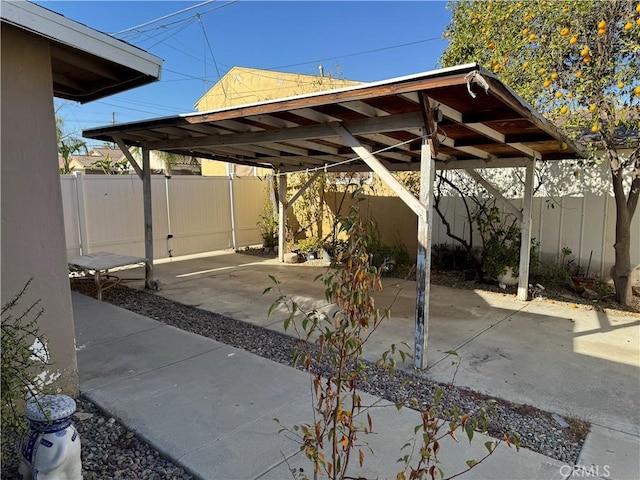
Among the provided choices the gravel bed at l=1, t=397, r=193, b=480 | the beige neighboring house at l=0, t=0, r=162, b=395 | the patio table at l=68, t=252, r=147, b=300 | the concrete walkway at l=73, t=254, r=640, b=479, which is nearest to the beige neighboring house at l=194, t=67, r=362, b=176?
the patio table at l=68, t=252, r=147, b=300

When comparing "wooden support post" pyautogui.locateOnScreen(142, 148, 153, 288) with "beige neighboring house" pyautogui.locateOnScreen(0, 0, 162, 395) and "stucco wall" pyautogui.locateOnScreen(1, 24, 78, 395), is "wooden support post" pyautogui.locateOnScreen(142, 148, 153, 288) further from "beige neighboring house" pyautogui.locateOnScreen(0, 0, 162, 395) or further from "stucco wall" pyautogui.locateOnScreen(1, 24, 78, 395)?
"stucco wall" pyautogui.locateOnScreen(1, 24, 78, 395)

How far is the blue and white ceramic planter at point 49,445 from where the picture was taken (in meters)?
1.92

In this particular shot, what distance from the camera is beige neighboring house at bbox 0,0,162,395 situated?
2521 mm

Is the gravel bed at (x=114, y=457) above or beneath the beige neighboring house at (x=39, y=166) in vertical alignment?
beneath

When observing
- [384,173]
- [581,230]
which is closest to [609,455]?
[384,173]

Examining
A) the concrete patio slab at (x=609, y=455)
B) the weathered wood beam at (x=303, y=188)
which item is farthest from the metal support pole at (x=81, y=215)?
the concrete patio slab at (x=609, y=455)

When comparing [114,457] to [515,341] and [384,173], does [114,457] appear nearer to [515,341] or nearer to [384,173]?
[384,173]

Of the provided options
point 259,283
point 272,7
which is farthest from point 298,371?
point 272,7

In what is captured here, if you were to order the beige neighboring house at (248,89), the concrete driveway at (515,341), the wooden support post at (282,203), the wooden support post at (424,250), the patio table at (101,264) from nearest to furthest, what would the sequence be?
the concrete driveway at (515,341) → the wooden support post at (424,250) → the patio table at (101,264) → the wooden support post at (282,203) → the beige neighboring house at (248,89)

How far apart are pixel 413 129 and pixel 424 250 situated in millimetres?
1095

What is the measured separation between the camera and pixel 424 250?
11.6 ft

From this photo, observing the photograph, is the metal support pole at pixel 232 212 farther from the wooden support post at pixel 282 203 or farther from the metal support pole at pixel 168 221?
the wooden support post at pixel 282 203

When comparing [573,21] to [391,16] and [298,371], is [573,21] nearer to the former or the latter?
[391,16]

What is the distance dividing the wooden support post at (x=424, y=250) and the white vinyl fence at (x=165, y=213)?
6.83 m
